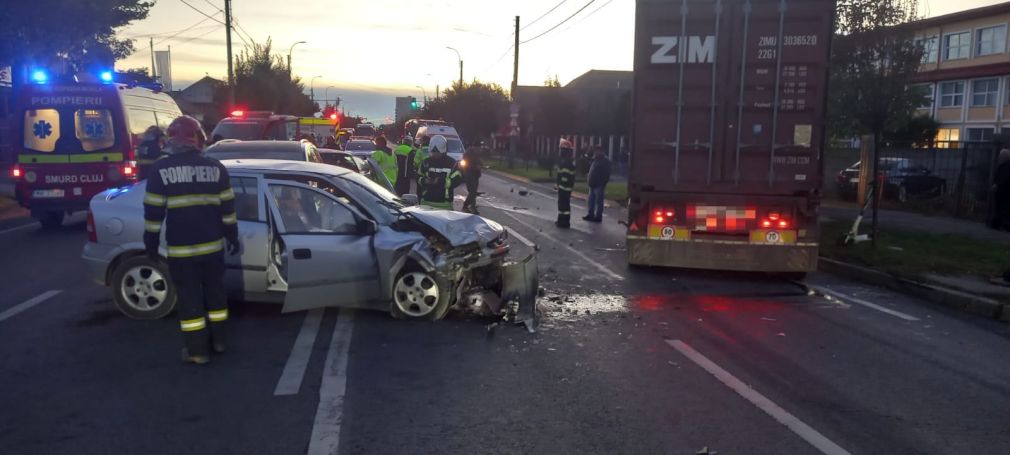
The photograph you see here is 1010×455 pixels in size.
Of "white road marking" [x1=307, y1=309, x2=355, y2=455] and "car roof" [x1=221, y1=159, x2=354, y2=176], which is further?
"car roof" [x1=221, y1=159, x2=354, y2=176]

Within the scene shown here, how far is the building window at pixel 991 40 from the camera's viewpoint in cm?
4112

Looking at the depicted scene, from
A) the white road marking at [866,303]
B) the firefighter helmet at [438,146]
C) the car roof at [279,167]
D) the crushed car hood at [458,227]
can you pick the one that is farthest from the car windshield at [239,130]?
the white road marking at [866,303]

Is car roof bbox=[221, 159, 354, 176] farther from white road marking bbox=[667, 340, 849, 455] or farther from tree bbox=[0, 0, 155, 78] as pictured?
tree bbox=[0, 0, 155, 78]

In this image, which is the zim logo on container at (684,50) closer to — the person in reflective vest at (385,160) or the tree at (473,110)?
the person in reflective vest at (385,160)

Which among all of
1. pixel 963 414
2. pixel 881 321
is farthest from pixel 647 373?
pixel 881 321

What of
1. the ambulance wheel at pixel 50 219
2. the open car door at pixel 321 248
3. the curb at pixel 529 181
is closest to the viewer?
the open car door at pixel 321 248

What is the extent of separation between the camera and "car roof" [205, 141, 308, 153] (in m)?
11.5

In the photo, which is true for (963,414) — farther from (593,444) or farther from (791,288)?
(791,288)

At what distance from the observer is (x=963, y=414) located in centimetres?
541

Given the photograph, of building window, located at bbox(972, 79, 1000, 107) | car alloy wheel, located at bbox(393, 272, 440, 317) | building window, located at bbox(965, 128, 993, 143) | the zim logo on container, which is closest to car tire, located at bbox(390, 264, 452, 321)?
car alloy wheel, located at bbox(393, 272, 440, 317)

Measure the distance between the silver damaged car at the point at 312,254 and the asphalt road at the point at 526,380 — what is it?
0.30m

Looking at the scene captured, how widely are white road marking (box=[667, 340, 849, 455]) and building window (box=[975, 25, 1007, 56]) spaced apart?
42.8m

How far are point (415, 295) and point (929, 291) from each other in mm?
6439

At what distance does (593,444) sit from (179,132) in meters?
3.84
